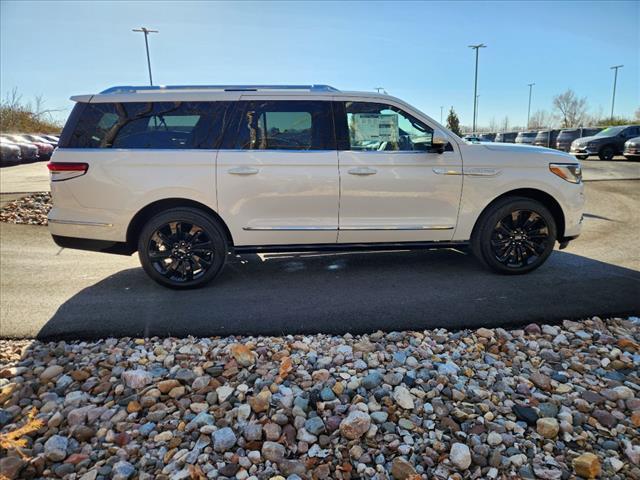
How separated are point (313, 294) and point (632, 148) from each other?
Answer: 22.1 meters

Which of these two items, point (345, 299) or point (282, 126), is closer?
point (345, 299)

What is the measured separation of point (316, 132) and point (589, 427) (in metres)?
3.46

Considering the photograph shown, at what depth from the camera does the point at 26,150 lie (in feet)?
78.4

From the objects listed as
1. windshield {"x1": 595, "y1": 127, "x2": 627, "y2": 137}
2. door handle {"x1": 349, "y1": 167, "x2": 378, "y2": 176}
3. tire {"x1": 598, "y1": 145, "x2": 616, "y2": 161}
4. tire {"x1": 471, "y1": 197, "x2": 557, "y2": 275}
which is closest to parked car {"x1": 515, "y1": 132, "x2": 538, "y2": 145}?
windshield {"x1": 595, "y1": 127, "x2": 627, "y2": 137}

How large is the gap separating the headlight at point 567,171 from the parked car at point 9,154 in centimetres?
2623

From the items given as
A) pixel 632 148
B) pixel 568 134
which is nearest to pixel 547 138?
pixel 568 134

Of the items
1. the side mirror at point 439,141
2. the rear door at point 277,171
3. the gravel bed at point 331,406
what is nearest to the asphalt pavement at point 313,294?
the gravel bed at point 331,406

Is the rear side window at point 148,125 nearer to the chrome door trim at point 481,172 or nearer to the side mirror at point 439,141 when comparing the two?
the side mirror at point 439,141

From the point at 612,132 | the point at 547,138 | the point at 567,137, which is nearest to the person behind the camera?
the point at 612,132

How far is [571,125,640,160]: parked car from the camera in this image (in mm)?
21141

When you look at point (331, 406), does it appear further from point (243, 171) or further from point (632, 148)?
point (632, 148)

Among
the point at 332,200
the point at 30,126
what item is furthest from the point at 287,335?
the point at 30,126

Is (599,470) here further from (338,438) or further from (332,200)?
(332,200)

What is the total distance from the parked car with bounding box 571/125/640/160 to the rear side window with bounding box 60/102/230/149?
23.6 metres
